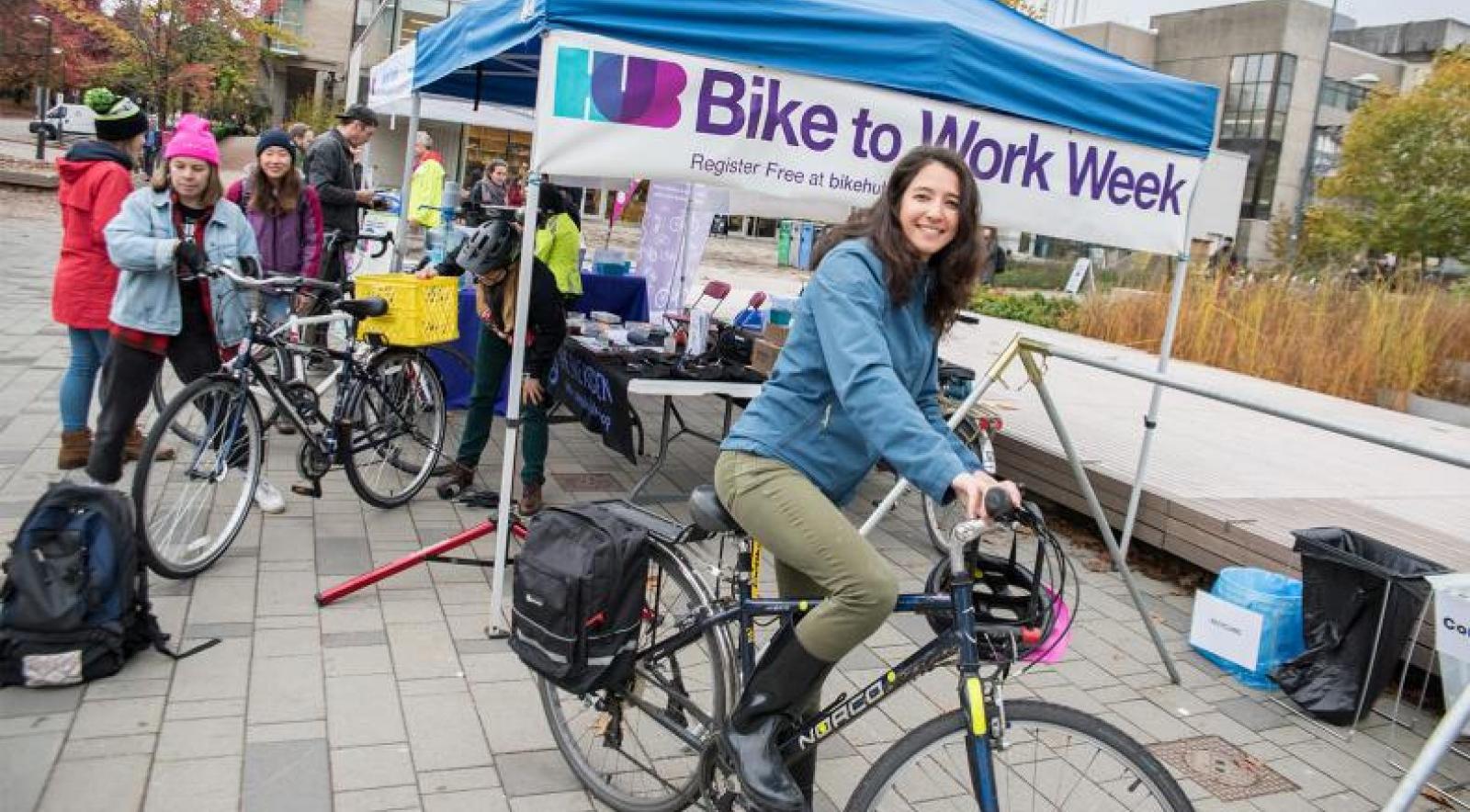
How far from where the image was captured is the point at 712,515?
2623mm

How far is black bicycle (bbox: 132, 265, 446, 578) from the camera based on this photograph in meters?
4.24

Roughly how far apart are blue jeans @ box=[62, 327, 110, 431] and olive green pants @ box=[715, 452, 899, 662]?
161 inches

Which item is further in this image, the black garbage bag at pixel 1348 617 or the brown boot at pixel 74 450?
the brown boot at pixel 74 450

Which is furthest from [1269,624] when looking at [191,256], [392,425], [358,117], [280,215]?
[358,117]

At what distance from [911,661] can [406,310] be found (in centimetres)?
372

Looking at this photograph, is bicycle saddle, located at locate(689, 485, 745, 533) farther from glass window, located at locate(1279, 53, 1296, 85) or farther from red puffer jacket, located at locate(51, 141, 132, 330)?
Result: glass window, located at locate(1279, 53, 1296, 85)

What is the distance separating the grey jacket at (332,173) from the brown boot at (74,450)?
3249 millimetres

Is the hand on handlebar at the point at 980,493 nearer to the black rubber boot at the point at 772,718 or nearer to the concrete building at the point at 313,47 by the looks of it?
the black rubber boot at the point at 772,718

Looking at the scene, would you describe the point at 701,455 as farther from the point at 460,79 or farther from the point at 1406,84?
the point at 1406,84

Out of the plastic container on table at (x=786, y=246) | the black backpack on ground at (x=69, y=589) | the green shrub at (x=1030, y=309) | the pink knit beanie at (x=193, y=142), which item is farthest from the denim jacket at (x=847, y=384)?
the plastic container on table at (x=786, y=246)

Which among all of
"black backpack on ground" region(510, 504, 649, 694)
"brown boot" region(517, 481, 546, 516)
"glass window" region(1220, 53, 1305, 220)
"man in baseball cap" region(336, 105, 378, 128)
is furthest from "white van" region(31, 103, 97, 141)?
"glass window" region(1220, 53, 1305, 220)

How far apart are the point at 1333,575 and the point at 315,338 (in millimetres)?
5839

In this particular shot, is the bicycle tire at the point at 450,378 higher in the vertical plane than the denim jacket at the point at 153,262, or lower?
lower

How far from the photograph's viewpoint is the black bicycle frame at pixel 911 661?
7.02ft
